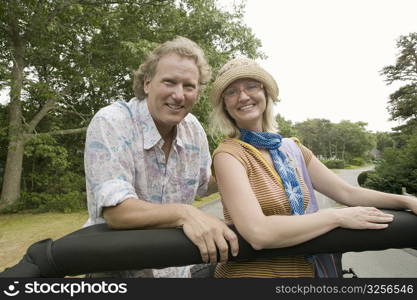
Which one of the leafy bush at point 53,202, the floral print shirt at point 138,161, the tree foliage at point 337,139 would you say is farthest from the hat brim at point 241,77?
the tree foliage at point 337,139

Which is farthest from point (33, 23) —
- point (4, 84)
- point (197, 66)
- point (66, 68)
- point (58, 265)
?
point (58, 265)

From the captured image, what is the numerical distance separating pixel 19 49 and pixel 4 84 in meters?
2.41

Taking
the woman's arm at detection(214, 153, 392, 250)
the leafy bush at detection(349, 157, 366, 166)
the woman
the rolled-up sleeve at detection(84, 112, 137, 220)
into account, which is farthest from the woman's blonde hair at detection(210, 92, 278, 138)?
the leafy bush at detection(349, 157, 366, 166)

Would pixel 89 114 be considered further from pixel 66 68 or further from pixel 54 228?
pixel 54 228

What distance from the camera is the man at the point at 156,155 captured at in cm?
115

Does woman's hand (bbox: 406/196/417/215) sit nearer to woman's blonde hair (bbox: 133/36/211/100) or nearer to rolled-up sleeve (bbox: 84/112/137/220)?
rolled-up sleeve (bbox: 84/112/137/220)

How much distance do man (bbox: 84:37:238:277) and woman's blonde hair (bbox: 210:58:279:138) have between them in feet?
0.57

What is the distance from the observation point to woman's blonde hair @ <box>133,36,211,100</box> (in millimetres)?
1715

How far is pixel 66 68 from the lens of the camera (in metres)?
12.8

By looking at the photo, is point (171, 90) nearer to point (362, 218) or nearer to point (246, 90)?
point (246, 90)

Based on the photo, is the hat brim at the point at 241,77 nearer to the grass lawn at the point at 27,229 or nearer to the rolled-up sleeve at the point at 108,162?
the rolled-up sleeve at the point at 108,162

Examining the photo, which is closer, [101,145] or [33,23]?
[101,145]

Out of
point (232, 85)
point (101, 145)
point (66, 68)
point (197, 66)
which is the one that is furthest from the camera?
→ point (66, 68)

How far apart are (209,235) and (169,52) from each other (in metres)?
1.03
